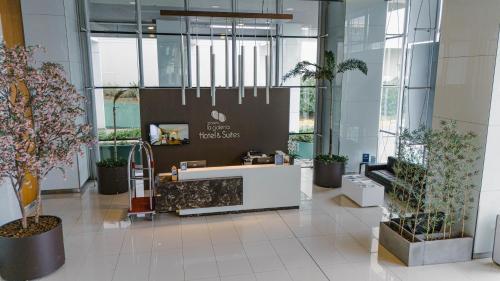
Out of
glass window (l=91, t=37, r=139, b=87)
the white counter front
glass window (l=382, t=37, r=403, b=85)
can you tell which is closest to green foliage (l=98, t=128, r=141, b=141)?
glass window (l=91, t=37, r=139, b=87)

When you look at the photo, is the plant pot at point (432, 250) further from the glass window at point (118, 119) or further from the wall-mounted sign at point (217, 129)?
the glass window at point (118, 119)

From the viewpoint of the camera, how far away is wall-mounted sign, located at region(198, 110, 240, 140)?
345 inches

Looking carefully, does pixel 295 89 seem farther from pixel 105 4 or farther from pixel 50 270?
pixel 50 270

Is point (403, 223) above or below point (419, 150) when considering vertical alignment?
below

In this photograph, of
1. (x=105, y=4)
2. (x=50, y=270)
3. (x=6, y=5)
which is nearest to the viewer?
(x=50, y=270)

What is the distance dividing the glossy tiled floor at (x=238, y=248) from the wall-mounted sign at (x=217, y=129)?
2.44 meters

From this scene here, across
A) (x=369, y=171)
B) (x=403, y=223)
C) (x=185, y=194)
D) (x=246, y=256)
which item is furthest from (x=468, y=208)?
(x=185, y=194)

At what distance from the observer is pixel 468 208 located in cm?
523

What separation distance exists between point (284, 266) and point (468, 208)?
2.74m

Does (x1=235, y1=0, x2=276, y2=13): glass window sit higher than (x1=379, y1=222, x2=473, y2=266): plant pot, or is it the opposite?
(x1=235, y1=0, x2=276, y2=13): glass window

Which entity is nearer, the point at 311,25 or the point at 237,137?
the point at 237,137

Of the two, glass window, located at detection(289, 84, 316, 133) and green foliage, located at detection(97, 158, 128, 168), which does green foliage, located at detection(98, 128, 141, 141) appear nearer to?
green foliage, located at detection(97, 158, 128, 168)

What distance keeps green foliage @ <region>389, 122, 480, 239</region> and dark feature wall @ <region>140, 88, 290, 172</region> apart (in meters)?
4.09

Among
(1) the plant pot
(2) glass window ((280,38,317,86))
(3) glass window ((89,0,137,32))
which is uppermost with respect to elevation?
(3) glass window ((89,0,137,32))
